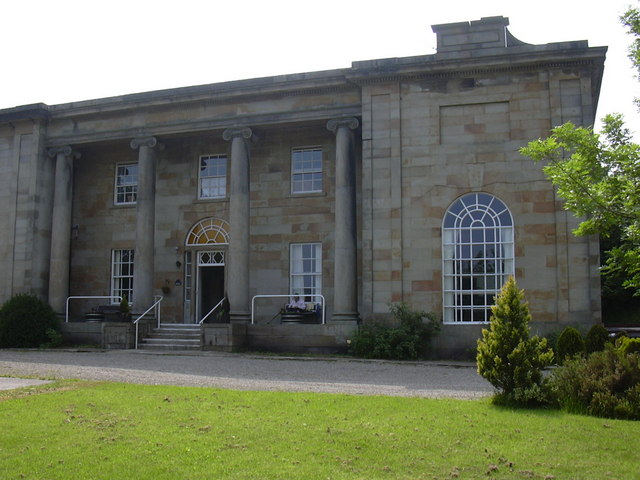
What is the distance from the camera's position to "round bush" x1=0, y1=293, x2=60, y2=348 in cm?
2203

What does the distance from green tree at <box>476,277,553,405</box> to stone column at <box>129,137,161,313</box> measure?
48.0 ft

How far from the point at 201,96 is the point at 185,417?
1518 cm

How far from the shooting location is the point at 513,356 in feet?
33.1

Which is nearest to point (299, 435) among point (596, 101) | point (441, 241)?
point (441, 241)

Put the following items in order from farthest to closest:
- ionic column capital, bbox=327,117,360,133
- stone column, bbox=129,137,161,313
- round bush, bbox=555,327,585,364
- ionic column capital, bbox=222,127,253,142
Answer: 1. stone column, bbox=129,137,161,313
2. ionic column capital, bbox=222,127,253,142
3. ionic column capital, bbox=327,117,360,133
4. round bush, bbox=555,327,585,364

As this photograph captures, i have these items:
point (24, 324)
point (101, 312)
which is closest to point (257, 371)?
point (101, 312)

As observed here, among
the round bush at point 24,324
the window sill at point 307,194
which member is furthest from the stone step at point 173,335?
the window sill at point 307,194

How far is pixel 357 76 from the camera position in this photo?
2070 cm

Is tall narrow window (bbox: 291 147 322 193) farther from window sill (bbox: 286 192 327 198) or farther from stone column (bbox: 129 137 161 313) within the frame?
stone column (bbox: 129 137 161 313)

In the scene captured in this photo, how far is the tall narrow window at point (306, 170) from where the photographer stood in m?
23.7

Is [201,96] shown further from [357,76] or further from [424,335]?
[424,335]

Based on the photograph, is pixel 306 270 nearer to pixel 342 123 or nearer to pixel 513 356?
pixel 342 123

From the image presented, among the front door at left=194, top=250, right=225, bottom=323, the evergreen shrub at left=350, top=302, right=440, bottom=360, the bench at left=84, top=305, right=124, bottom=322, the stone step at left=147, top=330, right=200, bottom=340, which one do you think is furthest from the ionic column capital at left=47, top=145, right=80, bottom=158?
the evergreen shrub at left=350, top=302, right=440, bottom=360

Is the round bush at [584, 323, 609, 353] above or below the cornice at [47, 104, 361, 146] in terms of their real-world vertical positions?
below
